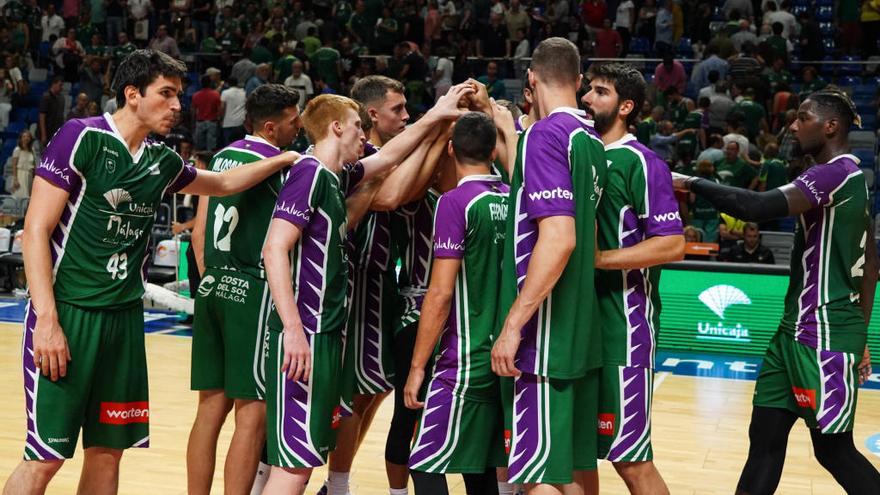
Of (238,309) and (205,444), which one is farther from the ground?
(238,309)

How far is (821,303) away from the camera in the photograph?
4844mm

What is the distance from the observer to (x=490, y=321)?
14.8 feet

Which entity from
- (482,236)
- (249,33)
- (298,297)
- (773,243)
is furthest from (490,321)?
(249,33)

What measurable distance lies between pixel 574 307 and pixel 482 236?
0.56 meters

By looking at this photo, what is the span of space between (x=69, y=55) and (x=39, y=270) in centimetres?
1857

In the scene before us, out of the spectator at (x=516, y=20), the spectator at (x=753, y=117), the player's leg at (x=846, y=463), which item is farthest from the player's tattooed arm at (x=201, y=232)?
the spectator at (x=516, y=20)

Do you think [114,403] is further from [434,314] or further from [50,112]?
[50,112]

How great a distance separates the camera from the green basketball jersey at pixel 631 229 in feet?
14.5

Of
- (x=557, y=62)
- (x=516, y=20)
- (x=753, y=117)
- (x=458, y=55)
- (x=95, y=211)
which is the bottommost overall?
(x=753, y=117)

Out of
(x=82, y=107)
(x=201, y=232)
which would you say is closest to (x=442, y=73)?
(x=82, y=107)

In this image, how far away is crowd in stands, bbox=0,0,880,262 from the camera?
1579cm

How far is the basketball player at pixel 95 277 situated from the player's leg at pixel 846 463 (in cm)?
297

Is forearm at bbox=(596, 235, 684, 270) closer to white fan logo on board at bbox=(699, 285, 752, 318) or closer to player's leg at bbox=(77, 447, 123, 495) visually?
player's leg at bbox=(77, 447, 123, 495)

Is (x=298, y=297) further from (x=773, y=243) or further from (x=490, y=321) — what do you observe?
(x=773, y=243)
